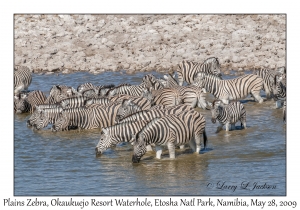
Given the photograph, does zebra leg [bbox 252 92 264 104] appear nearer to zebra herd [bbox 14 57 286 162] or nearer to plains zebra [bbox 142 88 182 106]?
zebra herd [bbox 14 57 286 162]

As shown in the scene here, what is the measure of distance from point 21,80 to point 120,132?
1178cm

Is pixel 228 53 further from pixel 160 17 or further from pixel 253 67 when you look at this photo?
pixel 160 17

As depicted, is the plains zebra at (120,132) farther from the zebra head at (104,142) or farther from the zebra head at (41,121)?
the zebra head at (41,121)

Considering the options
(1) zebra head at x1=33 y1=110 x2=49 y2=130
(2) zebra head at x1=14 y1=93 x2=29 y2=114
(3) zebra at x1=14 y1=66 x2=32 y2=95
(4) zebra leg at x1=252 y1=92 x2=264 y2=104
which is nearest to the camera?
(1) zebra head at x1=33 y1=110 x2=49 y2=130

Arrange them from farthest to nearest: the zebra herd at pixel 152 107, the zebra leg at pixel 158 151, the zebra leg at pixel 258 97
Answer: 1. the zebra leg at pixel 258 97
2. the zebra leg at pixel 158 151
3. the zebra herd at pixel 152 107

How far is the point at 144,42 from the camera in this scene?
37.3 meters

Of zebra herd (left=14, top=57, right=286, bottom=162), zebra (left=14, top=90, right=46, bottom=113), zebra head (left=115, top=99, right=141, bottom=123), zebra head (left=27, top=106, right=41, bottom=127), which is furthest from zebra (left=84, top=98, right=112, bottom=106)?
zebra (left=14, top=90, right=46, bottom=113)

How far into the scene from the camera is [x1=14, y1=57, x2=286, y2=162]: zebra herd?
1931 centimetres

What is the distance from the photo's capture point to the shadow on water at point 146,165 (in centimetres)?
1777

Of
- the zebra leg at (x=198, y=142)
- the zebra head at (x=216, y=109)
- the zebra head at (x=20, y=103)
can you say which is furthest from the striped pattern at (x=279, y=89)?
the zebra head at (x=20, y=103)

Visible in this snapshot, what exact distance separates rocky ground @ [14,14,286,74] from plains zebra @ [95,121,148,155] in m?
13.4

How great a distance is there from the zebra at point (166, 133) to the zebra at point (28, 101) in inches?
344

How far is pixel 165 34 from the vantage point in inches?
1492
